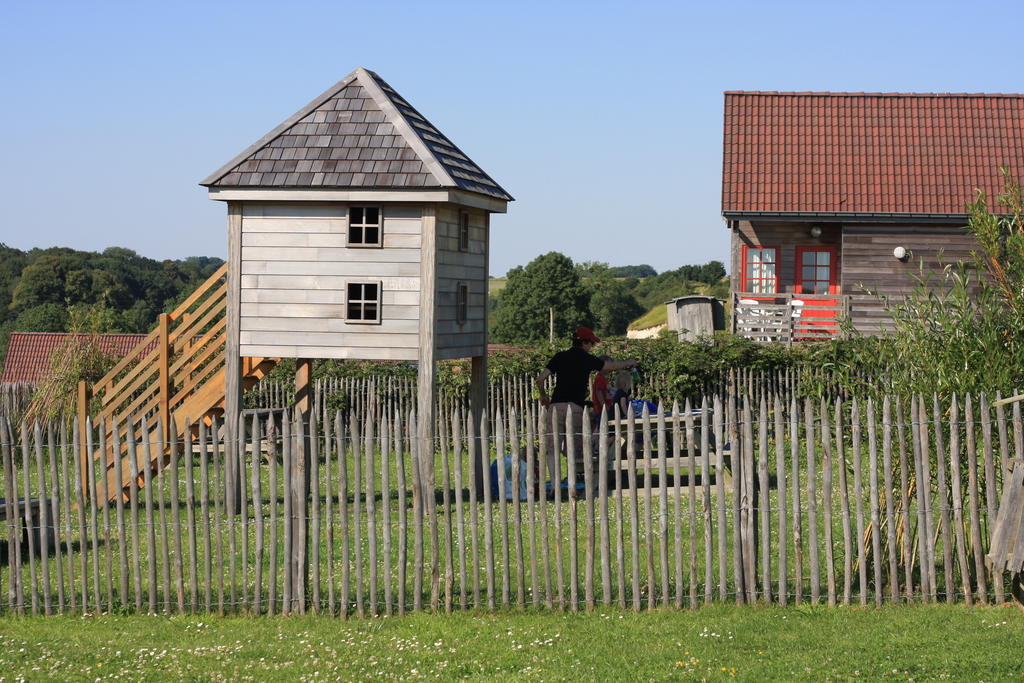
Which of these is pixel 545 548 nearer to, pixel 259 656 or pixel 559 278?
pixel 259 656

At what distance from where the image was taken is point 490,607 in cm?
931

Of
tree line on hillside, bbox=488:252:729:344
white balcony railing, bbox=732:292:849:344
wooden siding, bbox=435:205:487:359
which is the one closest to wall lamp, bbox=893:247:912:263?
white balcony railing, bbox=732:292:849:344

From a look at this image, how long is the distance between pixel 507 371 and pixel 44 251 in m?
74.7

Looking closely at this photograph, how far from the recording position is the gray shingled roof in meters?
14.7

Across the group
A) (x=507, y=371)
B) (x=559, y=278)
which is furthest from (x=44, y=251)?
(x=507, y=371)

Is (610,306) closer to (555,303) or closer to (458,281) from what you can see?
(555,303)

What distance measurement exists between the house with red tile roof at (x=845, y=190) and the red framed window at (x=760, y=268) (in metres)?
0.03

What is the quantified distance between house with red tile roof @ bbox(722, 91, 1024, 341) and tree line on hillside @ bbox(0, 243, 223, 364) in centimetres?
4615

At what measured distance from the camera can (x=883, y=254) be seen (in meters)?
28.7

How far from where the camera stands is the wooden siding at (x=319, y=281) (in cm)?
1488

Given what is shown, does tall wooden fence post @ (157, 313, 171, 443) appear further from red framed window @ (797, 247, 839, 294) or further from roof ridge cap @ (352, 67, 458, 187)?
red framed window @ (797, 247, 839, 294)

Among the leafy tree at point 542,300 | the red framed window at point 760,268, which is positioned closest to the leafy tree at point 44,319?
the leafy tree at point 542,300

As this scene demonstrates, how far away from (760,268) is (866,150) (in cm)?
410

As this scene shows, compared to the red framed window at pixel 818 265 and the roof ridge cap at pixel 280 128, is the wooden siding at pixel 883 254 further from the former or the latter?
the roof ridge cap at pixel 280 128
